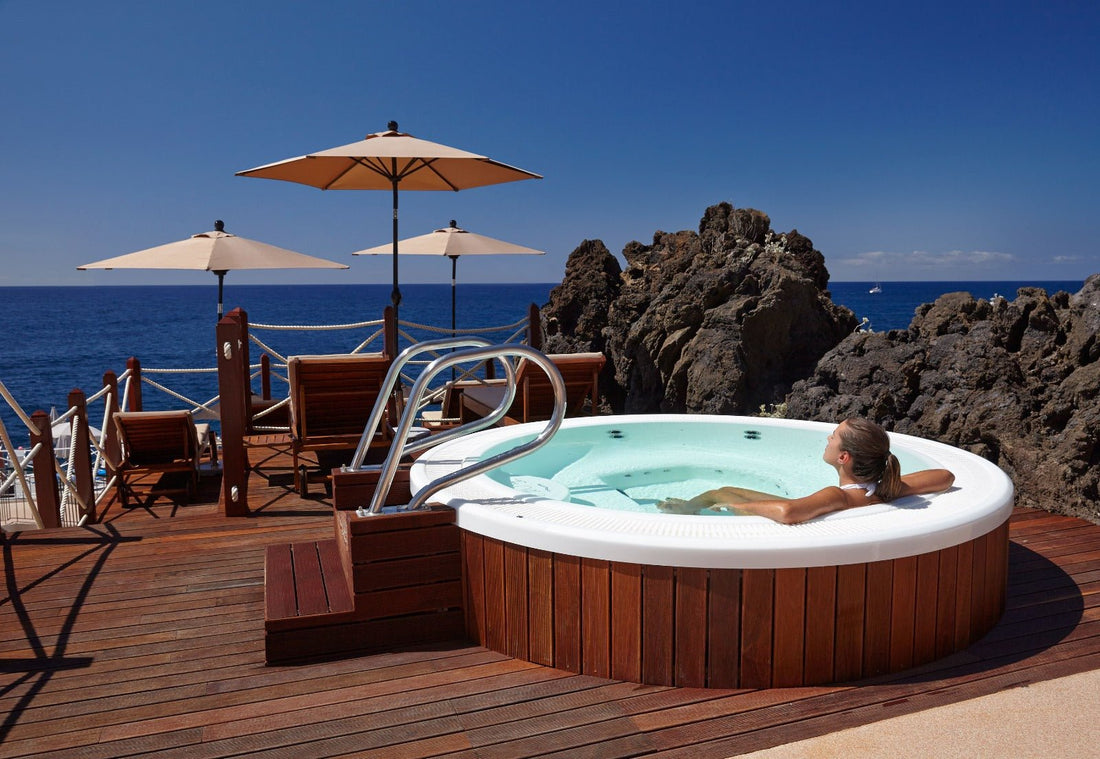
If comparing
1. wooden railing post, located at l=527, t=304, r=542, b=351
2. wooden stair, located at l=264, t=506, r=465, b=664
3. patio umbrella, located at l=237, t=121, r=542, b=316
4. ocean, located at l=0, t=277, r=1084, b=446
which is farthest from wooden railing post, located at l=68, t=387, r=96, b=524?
ocean, located at l=0, t=277, r=1084, b=446

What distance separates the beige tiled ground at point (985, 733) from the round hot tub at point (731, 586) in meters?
0.33

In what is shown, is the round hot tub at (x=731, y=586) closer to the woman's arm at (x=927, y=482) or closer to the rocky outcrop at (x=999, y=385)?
the woman's arm at (x=927, y=482)

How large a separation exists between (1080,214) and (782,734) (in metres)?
25.9

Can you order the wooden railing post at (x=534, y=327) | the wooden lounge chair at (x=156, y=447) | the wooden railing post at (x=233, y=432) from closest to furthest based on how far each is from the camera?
1. the wooden railing post at (x=233, y=432)
2. the wooden lounge chair at (x=156, y=447)
3. the wooden railing post at (x=534, y=327)

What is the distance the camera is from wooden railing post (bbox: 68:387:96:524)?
17.5 feet

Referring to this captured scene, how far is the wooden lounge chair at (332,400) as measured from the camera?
5480 millimetres

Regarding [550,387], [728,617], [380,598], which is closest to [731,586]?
[728,617]

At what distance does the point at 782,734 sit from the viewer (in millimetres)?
2371

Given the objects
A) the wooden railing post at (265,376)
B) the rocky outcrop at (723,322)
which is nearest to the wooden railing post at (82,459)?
the wooden railing post at (265,376)

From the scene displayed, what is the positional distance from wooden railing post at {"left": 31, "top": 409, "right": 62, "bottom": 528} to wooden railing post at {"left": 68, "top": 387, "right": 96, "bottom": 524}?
42cm

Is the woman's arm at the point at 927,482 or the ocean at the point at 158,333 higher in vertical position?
the woman's arm at the point at 927,482

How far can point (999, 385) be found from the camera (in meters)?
5.93

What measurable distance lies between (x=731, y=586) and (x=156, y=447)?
197 inches

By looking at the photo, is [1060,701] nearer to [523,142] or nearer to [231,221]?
[523,142]
